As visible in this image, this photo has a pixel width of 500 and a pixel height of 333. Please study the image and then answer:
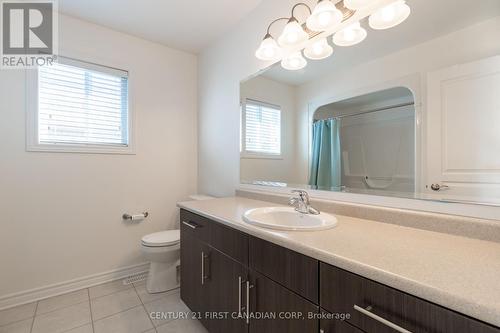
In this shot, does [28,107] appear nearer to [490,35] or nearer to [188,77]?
[188,77]

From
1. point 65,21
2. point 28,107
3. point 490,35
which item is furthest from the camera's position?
point 65,21

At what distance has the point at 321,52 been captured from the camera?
1448 millimetres

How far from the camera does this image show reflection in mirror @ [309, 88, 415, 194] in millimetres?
1097

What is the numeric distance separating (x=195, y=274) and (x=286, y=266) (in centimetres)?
87

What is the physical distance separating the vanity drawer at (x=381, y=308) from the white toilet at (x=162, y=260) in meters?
1.52

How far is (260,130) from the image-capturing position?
6.27 feet

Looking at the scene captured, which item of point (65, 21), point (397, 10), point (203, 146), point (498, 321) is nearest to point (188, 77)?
point (203, 146)

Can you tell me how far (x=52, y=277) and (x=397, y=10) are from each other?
2.97 meters

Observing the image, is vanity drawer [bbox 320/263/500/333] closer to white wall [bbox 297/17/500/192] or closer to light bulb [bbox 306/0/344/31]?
white wall [bbox 297/17/500/192]

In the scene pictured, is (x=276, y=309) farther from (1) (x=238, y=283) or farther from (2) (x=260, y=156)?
(2) (x=260, y=156)

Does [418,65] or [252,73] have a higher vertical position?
[252,73]

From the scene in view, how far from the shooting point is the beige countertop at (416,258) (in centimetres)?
51

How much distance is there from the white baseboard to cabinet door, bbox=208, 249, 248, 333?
1302 millimetres

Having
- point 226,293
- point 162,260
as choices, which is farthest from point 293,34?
point 162,260
